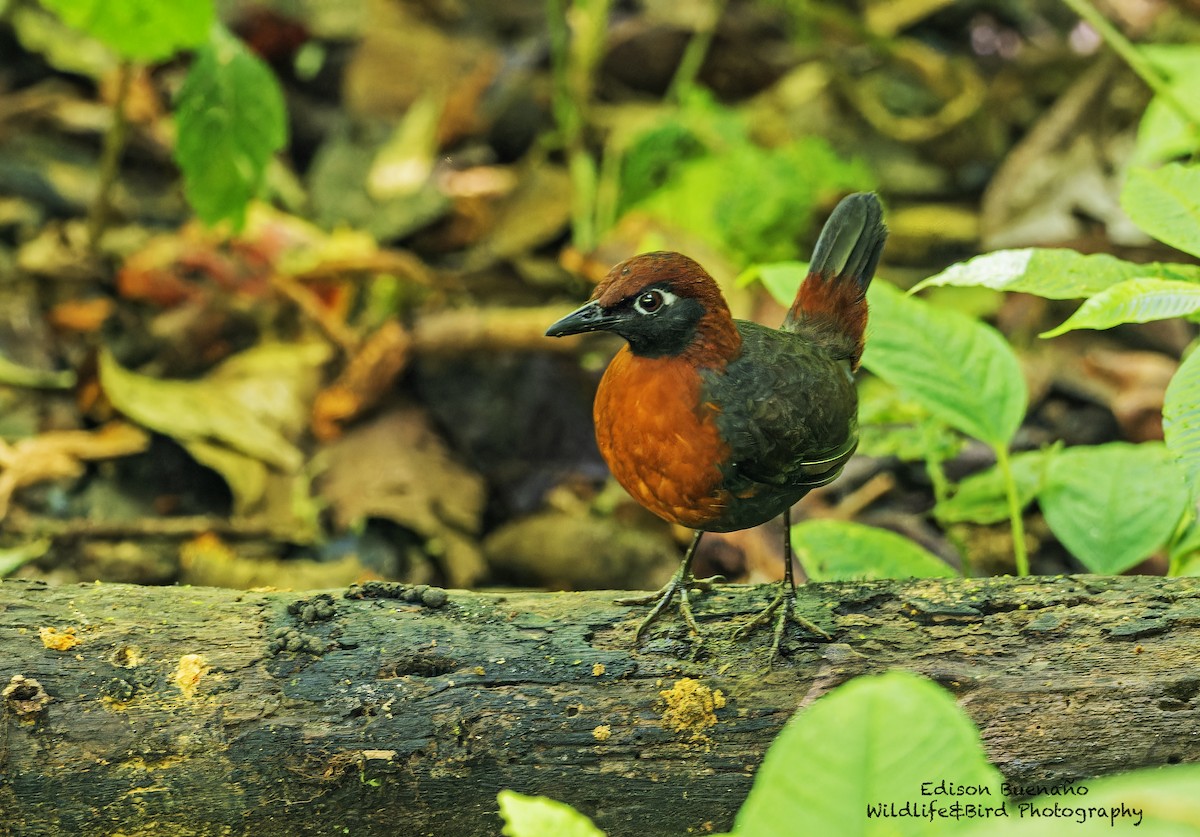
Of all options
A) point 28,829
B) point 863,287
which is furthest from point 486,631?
point 863,287

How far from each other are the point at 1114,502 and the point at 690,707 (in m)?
1.36

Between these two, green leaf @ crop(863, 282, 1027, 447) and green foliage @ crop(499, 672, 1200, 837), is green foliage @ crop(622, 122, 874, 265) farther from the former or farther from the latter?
green foliage @ crop(499, 672, 1200, 837)

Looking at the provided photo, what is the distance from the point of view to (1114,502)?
109 inches

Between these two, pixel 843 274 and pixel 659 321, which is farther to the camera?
pixel 843 274

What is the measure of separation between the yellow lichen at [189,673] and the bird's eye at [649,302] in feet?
3.39

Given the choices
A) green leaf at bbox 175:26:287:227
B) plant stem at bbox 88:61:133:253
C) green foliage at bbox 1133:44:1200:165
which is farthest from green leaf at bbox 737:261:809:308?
plant stem at bbox 88:61:133:253

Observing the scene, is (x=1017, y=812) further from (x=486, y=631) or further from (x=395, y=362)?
(x=395, y=362)

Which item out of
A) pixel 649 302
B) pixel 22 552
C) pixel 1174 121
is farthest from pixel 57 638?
pixel 1174 121

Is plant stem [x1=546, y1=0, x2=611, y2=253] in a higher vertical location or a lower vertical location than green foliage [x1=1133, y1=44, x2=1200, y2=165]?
higher

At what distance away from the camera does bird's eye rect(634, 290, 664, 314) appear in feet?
7.07

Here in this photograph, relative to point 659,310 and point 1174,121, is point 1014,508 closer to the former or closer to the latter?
point 659,310

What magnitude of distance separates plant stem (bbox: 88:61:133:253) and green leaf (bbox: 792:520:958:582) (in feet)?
9.13

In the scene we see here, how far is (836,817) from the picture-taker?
115 cm

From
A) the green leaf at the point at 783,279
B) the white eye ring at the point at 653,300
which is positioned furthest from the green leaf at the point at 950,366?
the white eye ring at the point at 653,300
